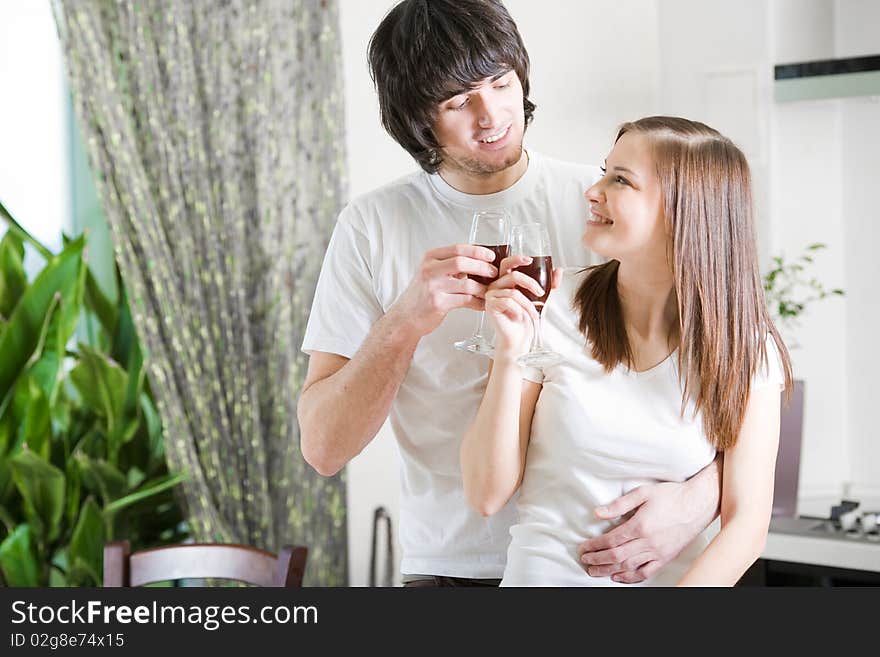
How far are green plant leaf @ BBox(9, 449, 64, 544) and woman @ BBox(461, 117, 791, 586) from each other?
5.84ft

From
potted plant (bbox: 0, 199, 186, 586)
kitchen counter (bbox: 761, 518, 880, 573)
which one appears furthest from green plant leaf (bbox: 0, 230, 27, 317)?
kitchen counter (bbox: 761, 518, 880, 573)

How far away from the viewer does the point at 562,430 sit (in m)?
1.56

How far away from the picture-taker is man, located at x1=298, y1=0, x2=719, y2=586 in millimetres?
1666

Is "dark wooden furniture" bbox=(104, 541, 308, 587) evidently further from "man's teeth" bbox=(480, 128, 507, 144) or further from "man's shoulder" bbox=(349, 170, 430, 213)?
"man's teeth" bbox=(480, 128, 507, 144)

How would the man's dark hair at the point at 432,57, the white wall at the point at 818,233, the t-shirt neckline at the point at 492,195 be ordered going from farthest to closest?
the white wall at the point at 818,233 < the t-shirt neckline at the point at 492,195 < the man's dark hair at the point at 432,57

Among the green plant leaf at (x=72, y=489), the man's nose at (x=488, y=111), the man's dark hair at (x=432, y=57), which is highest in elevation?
the man's dark hair at (x=432, y=57)

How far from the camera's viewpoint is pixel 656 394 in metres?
1.58

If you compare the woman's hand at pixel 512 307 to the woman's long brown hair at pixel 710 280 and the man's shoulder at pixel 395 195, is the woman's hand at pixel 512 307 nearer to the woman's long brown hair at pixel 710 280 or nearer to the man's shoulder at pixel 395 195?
the woman's long brown hair at pixel 710 280

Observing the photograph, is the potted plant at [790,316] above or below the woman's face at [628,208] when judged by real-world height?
below

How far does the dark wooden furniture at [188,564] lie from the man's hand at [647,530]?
0.83 metres

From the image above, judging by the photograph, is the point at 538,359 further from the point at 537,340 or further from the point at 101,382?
the point at 101,382

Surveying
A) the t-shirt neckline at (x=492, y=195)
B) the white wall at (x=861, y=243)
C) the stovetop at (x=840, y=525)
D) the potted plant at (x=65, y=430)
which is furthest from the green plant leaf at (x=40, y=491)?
the white wall at (x=861, y=243)

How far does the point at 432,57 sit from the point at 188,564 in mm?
1149

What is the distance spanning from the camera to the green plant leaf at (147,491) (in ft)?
10.1
